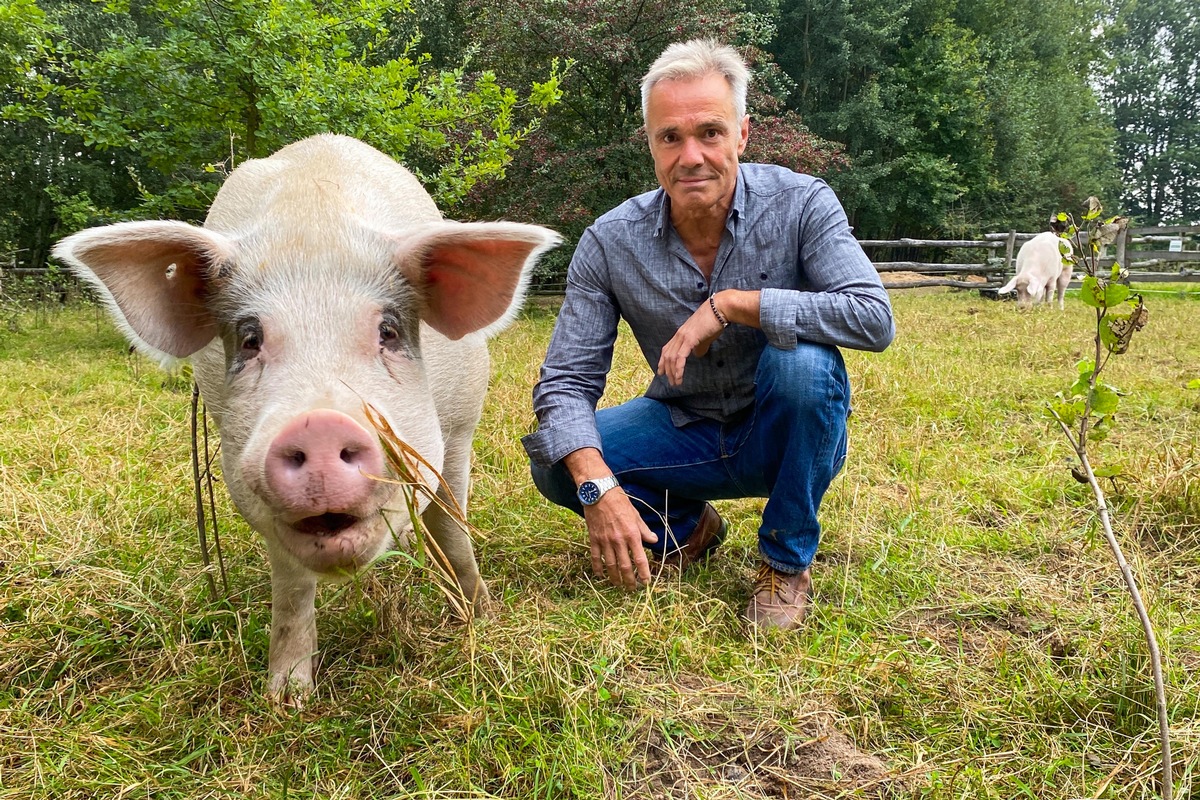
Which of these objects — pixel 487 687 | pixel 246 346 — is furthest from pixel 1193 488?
pixel 246 346

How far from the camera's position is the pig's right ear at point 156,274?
170 centimetres

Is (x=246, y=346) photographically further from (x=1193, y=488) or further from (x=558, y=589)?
(x=1193, y=488)

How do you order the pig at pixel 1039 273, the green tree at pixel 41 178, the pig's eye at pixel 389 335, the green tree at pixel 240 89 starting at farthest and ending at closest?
the green tree at pixel 41 178
the pig at pixel 1039 273
the green tree at pixel 240 89
the pig's eye at pixel 389 335

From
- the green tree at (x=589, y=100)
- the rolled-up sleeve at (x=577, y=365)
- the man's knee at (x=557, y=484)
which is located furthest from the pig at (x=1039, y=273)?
the man's knee at (x=557, y=484)

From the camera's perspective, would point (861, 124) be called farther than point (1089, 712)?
Yes

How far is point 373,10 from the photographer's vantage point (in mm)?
6133

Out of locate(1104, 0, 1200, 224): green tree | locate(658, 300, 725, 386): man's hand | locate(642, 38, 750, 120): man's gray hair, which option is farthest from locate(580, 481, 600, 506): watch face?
locate(1104, 0, 1200, 224): green tree

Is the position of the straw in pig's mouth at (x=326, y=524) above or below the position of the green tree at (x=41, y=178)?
below

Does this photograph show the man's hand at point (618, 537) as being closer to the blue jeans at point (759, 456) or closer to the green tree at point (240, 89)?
the blue jeans at point (759, 456)

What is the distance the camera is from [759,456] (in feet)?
8.46

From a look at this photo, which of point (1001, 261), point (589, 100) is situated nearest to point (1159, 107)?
point (1001, 261)

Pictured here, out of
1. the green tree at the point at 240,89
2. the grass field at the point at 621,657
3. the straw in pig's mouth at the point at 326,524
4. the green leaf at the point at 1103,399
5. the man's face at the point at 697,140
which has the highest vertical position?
the green tree at the point at 240,89

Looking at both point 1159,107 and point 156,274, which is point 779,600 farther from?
point 1159,107

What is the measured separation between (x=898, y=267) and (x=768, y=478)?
52.5 ft
